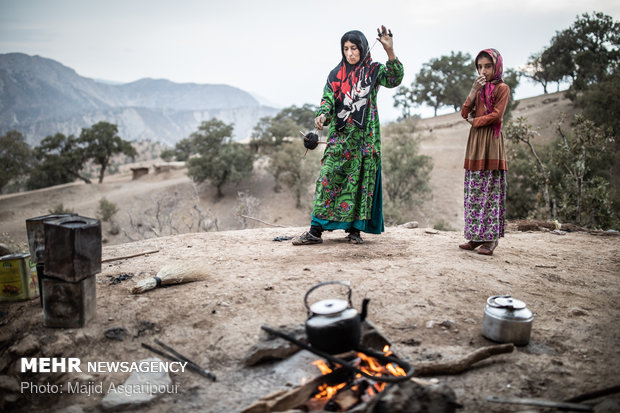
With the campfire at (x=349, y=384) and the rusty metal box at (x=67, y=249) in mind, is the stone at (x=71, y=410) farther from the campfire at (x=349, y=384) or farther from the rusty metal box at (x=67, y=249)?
the campfire at (x=349, y=384)

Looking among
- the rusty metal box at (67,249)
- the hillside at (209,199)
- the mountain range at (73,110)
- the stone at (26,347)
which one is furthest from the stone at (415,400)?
the mountain range at (73,110)

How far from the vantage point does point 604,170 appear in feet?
54.8

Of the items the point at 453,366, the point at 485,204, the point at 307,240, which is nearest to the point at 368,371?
the point at 453,366

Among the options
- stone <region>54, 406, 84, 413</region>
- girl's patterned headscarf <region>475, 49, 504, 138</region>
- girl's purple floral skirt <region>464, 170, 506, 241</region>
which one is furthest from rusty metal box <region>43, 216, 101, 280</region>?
girl's patterned headscarf <region>475, 49, 504, 138</region>

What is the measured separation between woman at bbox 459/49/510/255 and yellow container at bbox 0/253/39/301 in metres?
3.91

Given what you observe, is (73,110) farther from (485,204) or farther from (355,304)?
(355,304)

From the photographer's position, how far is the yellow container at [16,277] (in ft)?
8.13

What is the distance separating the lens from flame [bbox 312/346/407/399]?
61.8 inches

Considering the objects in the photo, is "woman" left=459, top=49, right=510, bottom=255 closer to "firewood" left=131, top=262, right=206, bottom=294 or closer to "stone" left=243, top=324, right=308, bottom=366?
"stone" left=243, top=324, right=308, bottom=366

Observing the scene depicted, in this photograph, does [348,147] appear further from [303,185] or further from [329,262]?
[303,185]

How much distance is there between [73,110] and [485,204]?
141 metres

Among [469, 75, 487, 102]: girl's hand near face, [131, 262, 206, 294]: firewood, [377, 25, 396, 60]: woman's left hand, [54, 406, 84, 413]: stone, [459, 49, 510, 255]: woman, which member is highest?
[377, 25, 396, 60]: woman's left hand

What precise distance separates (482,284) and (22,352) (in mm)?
3166

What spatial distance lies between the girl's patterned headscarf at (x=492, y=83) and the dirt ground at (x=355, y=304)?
149 centimetres
